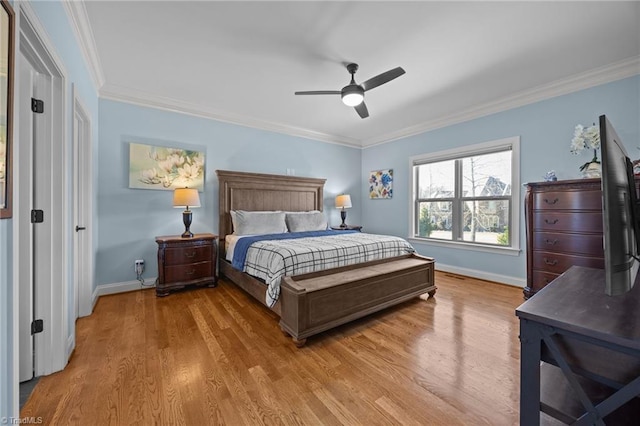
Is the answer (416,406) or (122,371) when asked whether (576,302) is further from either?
(122,371)

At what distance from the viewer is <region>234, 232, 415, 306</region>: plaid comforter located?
2369 mm

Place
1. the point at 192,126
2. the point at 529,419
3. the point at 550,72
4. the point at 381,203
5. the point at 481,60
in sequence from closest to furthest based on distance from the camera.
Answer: the point at 529,419
the point at 481,60
the point at 550,72
the point at 192,126
the point at 381,203

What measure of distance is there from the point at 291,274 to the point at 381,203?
3.57m

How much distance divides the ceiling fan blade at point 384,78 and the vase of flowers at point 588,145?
216 centimetres

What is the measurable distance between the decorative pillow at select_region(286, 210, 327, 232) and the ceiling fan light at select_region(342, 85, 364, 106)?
2.07 metres

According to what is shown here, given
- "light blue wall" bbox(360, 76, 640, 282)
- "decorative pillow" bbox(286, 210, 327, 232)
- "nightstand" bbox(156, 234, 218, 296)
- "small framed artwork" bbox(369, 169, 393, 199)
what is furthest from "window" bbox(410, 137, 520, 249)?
"nightstand" bbox(156, 234, 218, 296)

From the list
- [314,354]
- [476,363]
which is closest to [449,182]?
[476,363]

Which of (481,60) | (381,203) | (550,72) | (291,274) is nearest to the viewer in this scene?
(291,274)

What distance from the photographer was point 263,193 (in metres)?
4.46

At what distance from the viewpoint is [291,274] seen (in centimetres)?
238

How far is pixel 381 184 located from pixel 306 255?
342cm

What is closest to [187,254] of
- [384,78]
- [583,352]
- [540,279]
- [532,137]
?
[384,78]

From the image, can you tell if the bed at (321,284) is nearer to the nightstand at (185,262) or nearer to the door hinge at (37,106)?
the nightstand at (185,262)

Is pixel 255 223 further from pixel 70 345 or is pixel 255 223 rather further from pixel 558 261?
pixel 558 261
